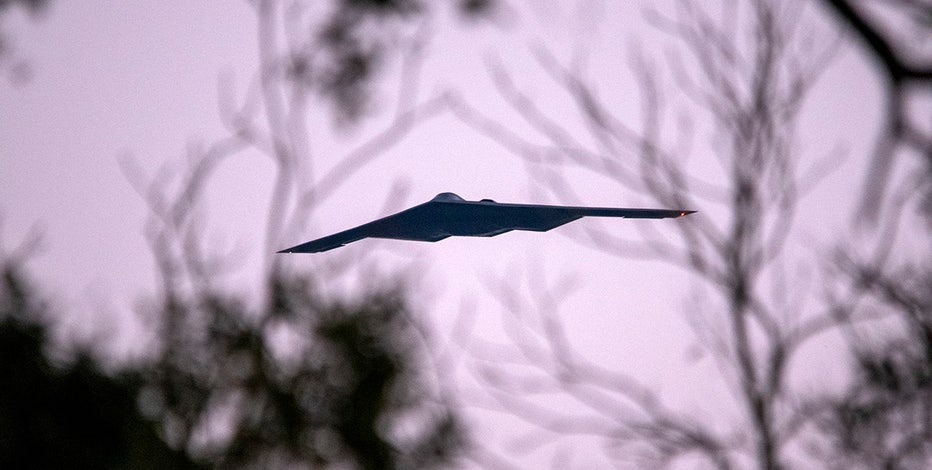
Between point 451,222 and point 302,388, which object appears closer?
point 451,222

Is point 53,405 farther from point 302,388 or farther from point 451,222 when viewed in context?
point 451,222

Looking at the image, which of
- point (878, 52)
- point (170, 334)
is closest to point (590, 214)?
point (878, 52)

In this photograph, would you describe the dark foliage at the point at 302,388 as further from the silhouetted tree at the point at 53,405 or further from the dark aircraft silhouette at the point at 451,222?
the dark aircraft silhouette at the point at 451,222

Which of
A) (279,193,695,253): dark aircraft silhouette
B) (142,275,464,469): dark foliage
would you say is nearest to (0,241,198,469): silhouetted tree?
(142,275,464,469): dark foliage

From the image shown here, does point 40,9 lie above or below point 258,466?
above

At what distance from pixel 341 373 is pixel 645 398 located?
15.6 m

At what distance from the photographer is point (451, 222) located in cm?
261

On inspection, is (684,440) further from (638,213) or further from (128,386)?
(128,386)

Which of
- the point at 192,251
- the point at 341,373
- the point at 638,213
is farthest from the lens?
the point at 341,373

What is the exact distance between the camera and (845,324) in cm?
1447

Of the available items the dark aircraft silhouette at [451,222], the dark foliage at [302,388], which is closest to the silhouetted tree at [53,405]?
the dark foliage at [302,388]

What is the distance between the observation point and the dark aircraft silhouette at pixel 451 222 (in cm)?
247

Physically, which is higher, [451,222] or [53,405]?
[451,222]

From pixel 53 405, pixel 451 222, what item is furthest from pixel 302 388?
pixel 451 222
